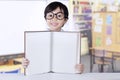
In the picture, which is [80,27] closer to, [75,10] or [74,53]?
[75,10]

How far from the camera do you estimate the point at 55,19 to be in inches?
35.9

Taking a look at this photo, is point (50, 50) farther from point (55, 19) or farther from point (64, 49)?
point (55, 19)

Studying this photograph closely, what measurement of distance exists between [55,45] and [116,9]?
234 centimetres

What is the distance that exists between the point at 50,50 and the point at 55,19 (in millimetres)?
153

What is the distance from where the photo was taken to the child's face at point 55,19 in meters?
0.90

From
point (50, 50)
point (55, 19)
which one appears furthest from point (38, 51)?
point (55, 19)

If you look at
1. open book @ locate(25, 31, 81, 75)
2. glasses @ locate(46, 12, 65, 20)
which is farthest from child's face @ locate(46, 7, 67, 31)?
open book @ locate(25, 31, 81, 75)

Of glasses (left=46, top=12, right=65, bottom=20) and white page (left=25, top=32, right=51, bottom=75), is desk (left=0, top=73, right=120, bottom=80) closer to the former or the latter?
white page (left=25, top=32, right=51, bottom=75)

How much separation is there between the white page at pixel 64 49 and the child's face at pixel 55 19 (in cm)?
10

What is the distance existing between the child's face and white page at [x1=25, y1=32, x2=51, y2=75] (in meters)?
0.11

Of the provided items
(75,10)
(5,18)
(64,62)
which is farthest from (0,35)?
(64,62)

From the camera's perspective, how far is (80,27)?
3.19 meters

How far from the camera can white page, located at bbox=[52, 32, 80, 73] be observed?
0.81m

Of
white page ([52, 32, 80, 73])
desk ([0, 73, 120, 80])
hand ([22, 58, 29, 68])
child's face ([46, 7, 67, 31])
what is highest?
child's face ([46, 7, 67, 31])
